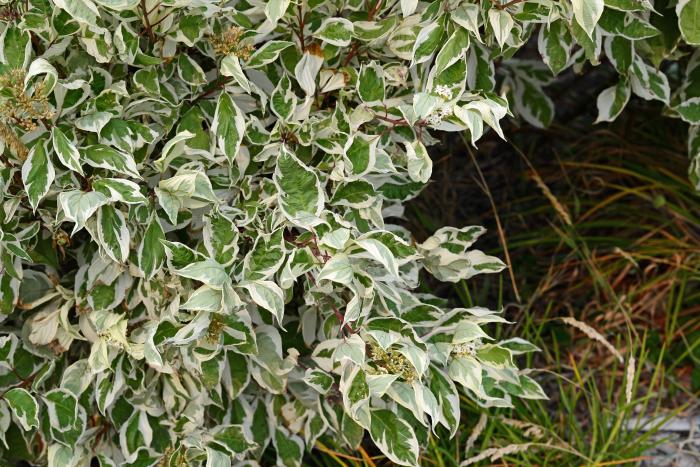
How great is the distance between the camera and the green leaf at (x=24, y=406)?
1508mm

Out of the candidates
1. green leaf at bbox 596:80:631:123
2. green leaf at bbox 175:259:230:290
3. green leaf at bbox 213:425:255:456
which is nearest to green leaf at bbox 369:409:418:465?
green leaf at bbox 213:425:255:456

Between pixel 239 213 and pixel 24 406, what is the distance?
0.50m

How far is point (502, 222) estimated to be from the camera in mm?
2662

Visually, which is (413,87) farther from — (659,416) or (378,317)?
(659,416)

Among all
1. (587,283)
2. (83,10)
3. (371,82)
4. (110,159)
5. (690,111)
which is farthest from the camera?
(587,283)

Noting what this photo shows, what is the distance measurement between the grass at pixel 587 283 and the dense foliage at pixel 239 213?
0.29 m

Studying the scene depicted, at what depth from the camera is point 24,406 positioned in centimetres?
151

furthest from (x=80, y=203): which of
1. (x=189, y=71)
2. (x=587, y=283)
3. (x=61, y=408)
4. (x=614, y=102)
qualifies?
(x=587, y=283)

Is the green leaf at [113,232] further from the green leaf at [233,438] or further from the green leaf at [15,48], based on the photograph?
the green leaf at [233,438]

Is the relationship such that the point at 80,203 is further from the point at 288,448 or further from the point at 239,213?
the point at 288,448

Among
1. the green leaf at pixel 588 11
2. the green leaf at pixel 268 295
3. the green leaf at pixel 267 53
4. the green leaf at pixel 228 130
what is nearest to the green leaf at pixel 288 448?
the green leaf at pixel 268 295

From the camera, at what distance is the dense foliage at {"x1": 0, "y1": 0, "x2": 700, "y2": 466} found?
138 centimetres

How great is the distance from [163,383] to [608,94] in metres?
1.10

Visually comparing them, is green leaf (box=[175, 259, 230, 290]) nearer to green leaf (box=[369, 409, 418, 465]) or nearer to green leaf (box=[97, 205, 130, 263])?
green leaf (box=[97, 205, 130, 263])
